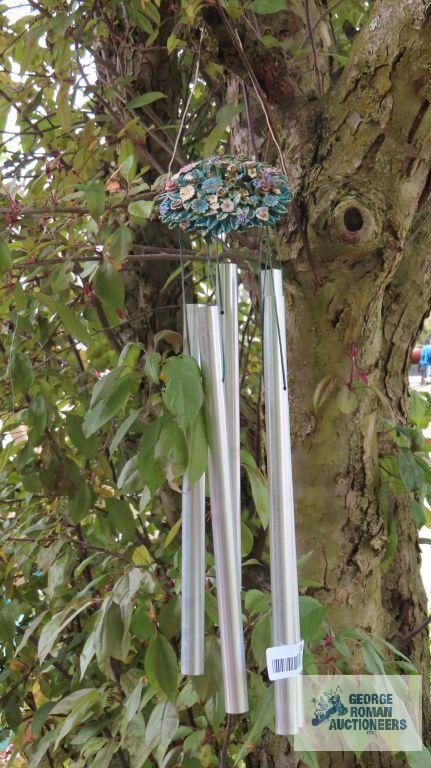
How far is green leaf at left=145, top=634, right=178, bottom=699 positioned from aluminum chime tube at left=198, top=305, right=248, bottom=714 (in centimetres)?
10

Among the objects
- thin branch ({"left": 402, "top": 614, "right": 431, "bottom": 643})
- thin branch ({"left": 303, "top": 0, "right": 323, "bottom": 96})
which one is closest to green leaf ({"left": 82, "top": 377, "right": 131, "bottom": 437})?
thin branch ({"left": 303, "top": 0, "right": 323, "bottom": 96})

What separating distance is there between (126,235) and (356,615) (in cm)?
70

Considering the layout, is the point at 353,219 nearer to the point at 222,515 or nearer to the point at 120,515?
the point at 222,515

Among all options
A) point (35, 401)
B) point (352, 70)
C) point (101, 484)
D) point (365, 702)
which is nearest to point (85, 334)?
point (35, 401)

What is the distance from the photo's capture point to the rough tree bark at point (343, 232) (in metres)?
0.98

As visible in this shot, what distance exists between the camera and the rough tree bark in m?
0.98

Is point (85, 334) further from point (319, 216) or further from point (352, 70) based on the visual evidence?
point (352, 70)

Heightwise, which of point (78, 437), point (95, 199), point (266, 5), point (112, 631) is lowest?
point (112, 631)

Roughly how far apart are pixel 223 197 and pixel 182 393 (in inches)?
9.1

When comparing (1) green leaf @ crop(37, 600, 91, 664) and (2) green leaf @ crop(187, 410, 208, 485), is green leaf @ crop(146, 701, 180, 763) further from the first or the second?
(2) green leaf @ crop(187, 410, 208, 485)

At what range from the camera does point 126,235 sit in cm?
90

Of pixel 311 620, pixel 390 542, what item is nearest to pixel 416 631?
pixel 390 542

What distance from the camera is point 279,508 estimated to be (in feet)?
2.61

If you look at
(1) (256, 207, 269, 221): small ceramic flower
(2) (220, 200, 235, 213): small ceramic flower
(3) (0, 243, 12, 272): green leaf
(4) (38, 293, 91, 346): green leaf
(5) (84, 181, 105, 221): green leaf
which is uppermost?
(5) (84, 181, 105, 221): green leaf
